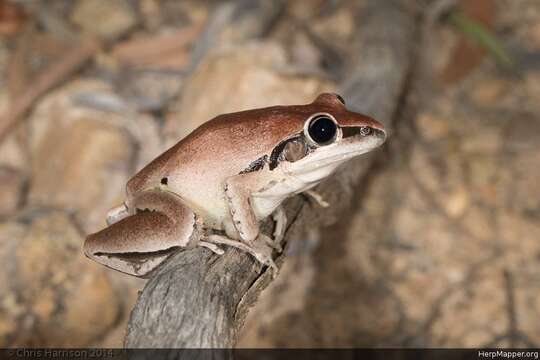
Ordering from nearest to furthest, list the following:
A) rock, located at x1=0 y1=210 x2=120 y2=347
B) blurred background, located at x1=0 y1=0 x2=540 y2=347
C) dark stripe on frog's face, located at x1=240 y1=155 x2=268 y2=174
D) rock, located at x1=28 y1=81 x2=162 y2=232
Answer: dark stripe on frog's face, located at x1=240 y1=155 x2=268 y2=174, rock, located at x1=0 y1=210 x2=120 y2=347, blurred background, located at x1=0 y1=0 x2=540 y2=347, rock, located at x1=28 y1=81 x2=162 y2=232

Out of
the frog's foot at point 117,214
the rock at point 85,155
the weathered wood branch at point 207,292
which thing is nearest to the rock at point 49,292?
the rock at point 85,155

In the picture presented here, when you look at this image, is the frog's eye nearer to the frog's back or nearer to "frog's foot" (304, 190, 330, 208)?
the frog's back

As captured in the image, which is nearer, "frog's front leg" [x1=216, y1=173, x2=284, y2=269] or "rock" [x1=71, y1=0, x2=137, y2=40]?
"frog's front leg" [x1=216, y1=173, x2=284, y2=269]

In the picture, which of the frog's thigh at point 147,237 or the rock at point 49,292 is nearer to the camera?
the frog's thigh at point 147,237

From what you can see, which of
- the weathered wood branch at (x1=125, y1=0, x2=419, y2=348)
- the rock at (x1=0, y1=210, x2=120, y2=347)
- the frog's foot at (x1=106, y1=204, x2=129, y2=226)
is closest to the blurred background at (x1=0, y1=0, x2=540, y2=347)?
the rock at (x1=0, y1=210, x2=120, y2=347)

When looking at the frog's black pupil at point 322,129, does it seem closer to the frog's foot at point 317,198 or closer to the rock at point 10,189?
the frog's foot at point 317,198

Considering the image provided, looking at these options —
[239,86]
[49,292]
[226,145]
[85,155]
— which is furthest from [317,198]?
[85,155]

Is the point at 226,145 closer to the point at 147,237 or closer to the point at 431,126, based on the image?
the point at 147,237

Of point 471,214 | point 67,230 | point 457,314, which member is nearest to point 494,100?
point 471,214
